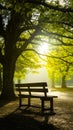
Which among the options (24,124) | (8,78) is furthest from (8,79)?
(24,124)

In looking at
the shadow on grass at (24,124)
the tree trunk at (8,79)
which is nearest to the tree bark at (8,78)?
the tree trunk at (8,79)

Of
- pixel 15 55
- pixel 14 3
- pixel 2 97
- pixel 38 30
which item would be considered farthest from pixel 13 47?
pixel 14 3

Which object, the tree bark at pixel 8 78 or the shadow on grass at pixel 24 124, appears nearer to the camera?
the shadow on grass at pixel 24 124

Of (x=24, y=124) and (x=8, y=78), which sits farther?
(x=8, y=78)

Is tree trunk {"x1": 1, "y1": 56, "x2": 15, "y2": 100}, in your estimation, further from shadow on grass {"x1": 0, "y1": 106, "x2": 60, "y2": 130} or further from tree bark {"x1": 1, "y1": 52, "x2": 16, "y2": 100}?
shadow on grass {"x1": 0, "y1": 106, "x2": 60, "y2": 130}

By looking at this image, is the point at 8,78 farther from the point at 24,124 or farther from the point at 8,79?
the point at 24,124

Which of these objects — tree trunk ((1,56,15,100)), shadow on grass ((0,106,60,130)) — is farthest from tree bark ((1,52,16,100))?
shadow on grass ((0,106,60,130))

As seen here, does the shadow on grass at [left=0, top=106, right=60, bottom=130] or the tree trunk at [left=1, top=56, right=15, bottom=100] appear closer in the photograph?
the shadow on grass at [left=0, top=106, right=60, bottom=130]

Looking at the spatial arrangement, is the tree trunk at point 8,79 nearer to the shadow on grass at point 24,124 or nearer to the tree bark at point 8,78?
the tree bark at point 8,78

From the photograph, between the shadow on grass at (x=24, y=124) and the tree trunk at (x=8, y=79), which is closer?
the shadow on grass at (x=24, y=124)

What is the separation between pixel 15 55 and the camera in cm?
2202

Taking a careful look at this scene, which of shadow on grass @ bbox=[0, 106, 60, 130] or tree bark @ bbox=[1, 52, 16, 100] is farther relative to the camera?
tree bark @ bbox=[1, 52, 16, 100]

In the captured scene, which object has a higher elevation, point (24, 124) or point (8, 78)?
point (24, 124)

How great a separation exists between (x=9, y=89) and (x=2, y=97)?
0.92 m
